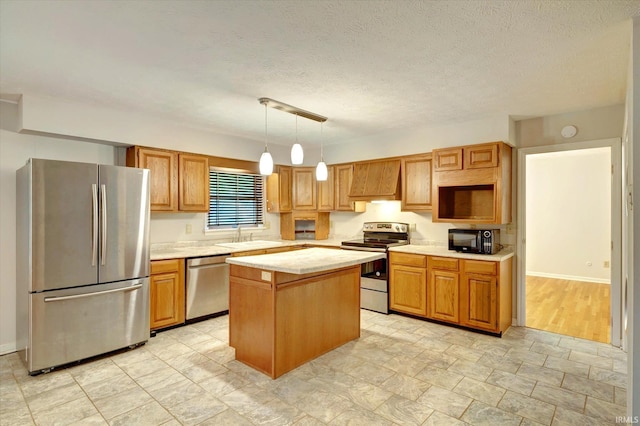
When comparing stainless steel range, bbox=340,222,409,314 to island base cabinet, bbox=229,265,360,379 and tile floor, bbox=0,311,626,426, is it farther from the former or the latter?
island base cabinet, bbox=229,265,360,379

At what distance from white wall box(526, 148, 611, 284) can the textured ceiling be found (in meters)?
3.77

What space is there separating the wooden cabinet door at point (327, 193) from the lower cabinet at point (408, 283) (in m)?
1.57

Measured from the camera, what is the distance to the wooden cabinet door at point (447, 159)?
4.23 metres

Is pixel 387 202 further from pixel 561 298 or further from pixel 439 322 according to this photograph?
pixel 561 298

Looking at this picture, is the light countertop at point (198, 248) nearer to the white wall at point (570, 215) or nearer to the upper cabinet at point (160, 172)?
the upper cabinet at point (160, 172)

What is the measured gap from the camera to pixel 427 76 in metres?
2.85

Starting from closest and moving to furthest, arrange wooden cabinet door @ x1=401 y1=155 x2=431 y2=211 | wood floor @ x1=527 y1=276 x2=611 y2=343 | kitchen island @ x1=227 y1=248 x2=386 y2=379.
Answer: kitchen island @ x1=227 y1=248 x2=386 y2=379 < wood floor @ x1=527 y1=276 x2=611 y2=343 < wooden cabinet door @ x1=401 y1=155 x2=431 y2=211

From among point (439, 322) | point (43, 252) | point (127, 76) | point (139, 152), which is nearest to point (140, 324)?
point (43, 252)

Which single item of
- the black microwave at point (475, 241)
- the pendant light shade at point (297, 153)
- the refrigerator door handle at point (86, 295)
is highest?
the pendant light shade at point (297, 153)

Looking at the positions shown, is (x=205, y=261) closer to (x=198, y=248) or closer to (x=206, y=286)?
(x=206, y=286)

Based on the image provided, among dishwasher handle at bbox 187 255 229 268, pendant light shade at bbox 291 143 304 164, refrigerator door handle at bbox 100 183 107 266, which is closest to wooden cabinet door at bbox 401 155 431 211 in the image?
pendant light shade at bbox 291 143 304 164

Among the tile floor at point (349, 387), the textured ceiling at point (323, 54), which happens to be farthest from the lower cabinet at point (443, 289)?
the textured ceiling at point (323, 54)

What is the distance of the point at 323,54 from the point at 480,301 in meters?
3.11

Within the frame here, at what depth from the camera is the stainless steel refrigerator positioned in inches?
116
